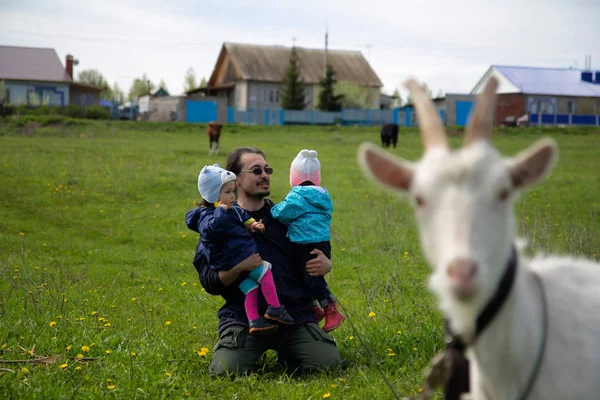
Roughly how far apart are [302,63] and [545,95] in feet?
81.2

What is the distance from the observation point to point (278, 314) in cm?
497

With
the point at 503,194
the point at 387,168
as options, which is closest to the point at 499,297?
the point at 503,194

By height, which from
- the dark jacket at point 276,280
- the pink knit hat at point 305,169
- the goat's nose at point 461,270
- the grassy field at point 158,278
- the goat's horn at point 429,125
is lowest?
the grassy field at point 158,278

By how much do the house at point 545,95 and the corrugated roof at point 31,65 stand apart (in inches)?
1519

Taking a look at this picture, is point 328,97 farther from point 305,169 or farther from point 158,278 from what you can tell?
point 305,169

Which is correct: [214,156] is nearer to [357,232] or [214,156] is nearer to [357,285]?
[357,232]

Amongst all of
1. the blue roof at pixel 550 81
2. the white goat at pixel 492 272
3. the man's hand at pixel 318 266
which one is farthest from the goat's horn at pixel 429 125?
the blue roof at pixel 550 81

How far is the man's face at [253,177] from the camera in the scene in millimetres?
5301

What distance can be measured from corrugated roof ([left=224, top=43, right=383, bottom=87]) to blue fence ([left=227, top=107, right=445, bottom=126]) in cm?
987

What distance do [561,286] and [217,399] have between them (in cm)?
271

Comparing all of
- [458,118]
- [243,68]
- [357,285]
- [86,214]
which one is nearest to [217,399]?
[357,285]

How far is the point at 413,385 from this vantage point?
178 inches

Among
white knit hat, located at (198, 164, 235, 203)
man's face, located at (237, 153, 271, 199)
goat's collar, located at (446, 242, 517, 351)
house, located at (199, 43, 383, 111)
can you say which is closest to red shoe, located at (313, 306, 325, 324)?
man's face, located at (237, 153, 271, 199)

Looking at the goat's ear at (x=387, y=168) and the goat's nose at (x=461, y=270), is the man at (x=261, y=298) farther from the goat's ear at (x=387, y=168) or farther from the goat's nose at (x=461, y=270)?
the goat's nose at (x=461, y=270)
